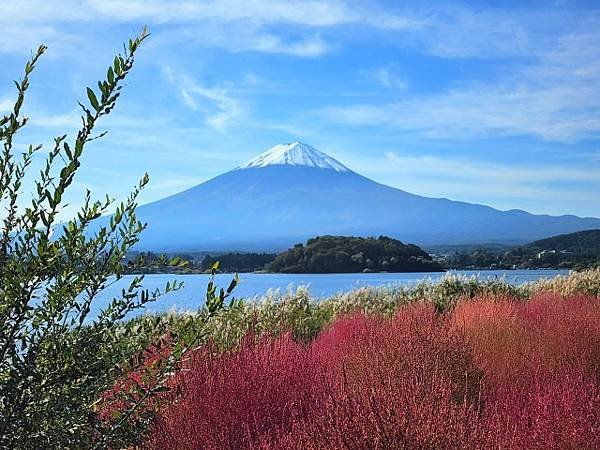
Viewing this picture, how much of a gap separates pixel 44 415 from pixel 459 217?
174m

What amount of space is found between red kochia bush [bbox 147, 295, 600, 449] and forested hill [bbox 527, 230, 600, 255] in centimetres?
1612

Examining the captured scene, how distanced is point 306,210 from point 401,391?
150408 millimetres

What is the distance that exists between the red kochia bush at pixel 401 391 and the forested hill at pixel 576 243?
16120mm

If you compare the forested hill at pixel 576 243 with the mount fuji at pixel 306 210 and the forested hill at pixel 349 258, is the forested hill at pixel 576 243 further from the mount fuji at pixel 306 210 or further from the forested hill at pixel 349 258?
the mount fuji at pixel 306 210

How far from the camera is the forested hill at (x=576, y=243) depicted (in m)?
23.6

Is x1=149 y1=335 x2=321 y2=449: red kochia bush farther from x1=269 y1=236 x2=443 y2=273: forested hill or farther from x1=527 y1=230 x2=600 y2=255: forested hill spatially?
x1=527 y1=230 x2=600 y2=255: forested hill

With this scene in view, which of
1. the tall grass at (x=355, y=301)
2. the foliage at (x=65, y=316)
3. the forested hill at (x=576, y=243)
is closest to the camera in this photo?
the foliage at (x=65, y=316)

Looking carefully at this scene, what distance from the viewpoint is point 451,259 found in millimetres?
25031

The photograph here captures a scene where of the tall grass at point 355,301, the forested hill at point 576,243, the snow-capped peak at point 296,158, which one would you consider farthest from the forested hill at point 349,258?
the snow-capped peak at point 296,158

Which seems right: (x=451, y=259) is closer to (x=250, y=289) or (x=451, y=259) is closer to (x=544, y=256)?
(x=544, y=256)

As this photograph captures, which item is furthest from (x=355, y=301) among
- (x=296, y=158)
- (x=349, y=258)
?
(x=296, y=158)

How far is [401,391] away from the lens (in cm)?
364

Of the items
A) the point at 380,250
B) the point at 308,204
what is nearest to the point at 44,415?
the point at 380,250

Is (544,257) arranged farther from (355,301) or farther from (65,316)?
(65,316)
